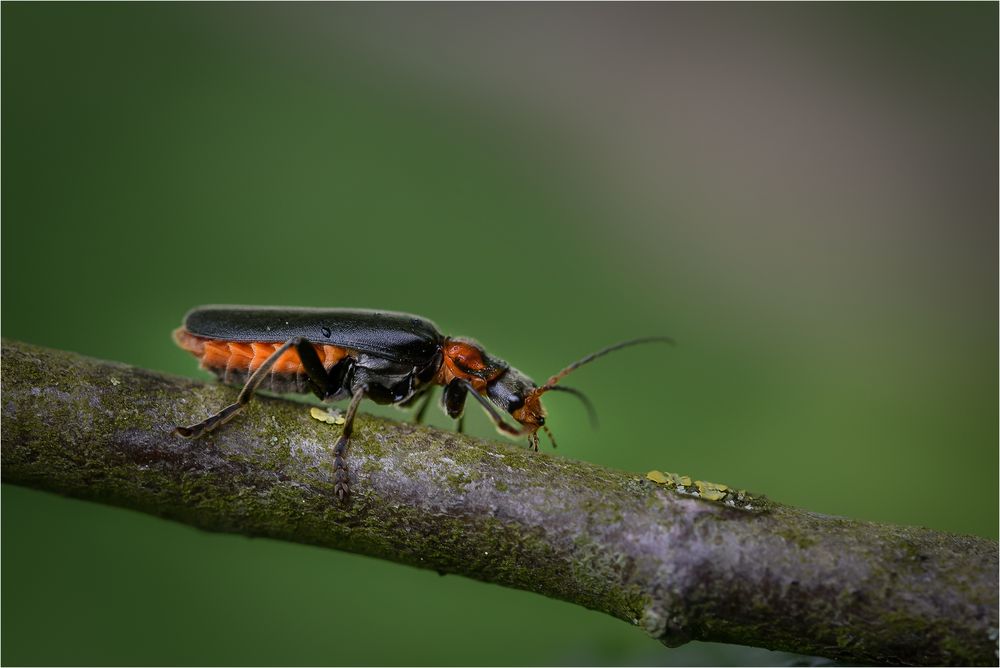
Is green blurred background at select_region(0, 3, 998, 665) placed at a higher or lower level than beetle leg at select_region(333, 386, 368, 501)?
higher

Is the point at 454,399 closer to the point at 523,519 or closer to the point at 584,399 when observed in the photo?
the point at 584,399

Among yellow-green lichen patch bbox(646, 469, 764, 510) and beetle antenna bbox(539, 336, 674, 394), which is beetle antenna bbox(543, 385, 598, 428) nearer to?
beetle antenna bbox(539, 336, 674, 394)

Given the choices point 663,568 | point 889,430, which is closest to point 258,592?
point 663,568

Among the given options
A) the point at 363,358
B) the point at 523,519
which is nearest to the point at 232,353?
the point at 363,358

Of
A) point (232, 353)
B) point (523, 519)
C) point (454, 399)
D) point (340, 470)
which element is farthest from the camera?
point (454, 399)

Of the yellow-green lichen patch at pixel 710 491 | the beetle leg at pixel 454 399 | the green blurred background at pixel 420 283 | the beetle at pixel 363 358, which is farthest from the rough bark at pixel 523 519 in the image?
the beetle leg at pixel 454 399

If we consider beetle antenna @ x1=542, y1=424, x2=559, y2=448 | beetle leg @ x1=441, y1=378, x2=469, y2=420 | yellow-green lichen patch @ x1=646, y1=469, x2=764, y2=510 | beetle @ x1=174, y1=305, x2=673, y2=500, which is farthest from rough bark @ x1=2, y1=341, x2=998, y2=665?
beetle leg @ x1=441, y1=378, x2=469, y2=420
